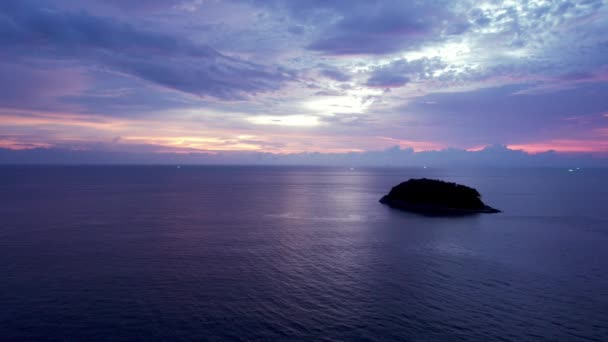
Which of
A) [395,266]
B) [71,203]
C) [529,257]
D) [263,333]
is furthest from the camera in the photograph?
[71,203]

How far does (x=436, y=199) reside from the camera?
111m

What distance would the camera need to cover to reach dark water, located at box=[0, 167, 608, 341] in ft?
94.1

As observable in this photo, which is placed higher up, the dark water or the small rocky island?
the small rocky island

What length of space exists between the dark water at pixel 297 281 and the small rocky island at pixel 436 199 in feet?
76.2

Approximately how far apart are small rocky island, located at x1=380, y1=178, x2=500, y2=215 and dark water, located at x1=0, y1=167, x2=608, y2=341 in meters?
23.2

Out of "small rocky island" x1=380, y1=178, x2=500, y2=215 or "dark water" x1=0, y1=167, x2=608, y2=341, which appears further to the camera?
Answer: "small rocky island" x1=380, y1=178, x2=500, y2=215

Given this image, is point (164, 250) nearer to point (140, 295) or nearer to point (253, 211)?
point (140, 295)

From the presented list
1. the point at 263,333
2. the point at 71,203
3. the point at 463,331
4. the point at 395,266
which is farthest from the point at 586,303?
the point at 71,203

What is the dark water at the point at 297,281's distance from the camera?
2867 cm

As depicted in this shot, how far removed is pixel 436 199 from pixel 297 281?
82.4 meters

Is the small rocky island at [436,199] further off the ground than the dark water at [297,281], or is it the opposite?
the small rocky island at [436,199]

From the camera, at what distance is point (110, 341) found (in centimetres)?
2594

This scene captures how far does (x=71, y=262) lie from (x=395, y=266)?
4196cm

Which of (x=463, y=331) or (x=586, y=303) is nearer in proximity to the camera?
(x=463, y=331)
